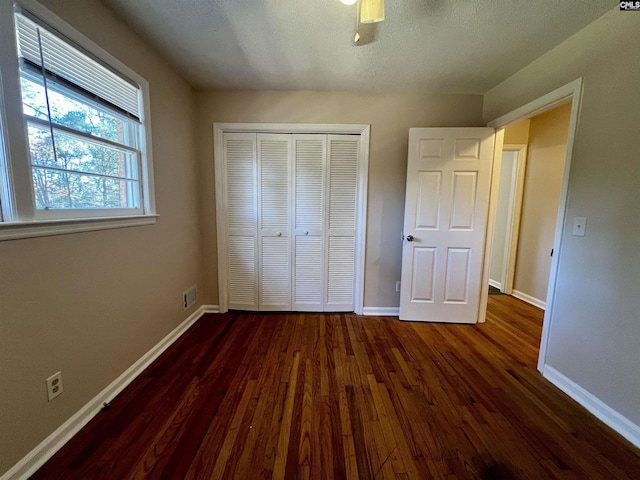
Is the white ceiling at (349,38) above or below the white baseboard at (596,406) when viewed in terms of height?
above

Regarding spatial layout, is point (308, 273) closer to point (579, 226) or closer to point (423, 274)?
point (423, 274)

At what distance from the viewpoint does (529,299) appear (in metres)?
3.14

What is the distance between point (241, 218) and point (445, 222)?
2.15m

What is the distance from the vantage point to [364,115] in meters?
2.48

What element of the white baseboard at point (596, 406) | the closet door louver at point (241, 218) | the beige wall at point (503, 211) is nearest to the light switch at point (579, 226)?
the white baseboard at point (596, 406)

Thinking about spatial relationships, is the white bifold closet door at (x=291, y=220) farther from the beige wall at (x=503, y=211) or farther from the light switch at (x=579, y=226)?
the beige wall at (x=503, y=211)

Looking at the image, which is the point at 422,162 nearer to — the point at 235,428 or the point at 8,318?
the point at 235,428

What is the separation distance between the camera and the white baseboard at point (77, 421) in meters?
1.04

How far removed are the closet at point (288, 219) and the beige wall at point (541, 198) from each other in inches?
94.7

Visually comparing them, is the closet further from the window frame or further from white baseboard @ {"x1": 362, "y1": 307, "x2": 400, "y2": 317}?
the window frame

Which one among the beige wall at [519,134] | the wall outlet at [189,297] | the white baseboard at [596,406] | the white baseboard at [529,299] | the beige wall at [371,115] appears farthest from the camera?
the beige wall at [519,134]

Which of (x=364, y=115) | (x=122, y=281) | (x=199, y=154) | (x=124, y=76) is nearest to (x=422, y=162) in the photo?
(x=364, y=115)

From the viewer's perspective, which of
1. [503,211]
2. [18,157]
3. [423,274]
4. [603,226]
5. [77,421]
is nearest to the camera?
[18,157]

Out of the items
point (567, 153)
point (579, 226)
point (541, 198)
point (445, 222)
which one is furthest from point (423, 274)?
point (541, 198)
